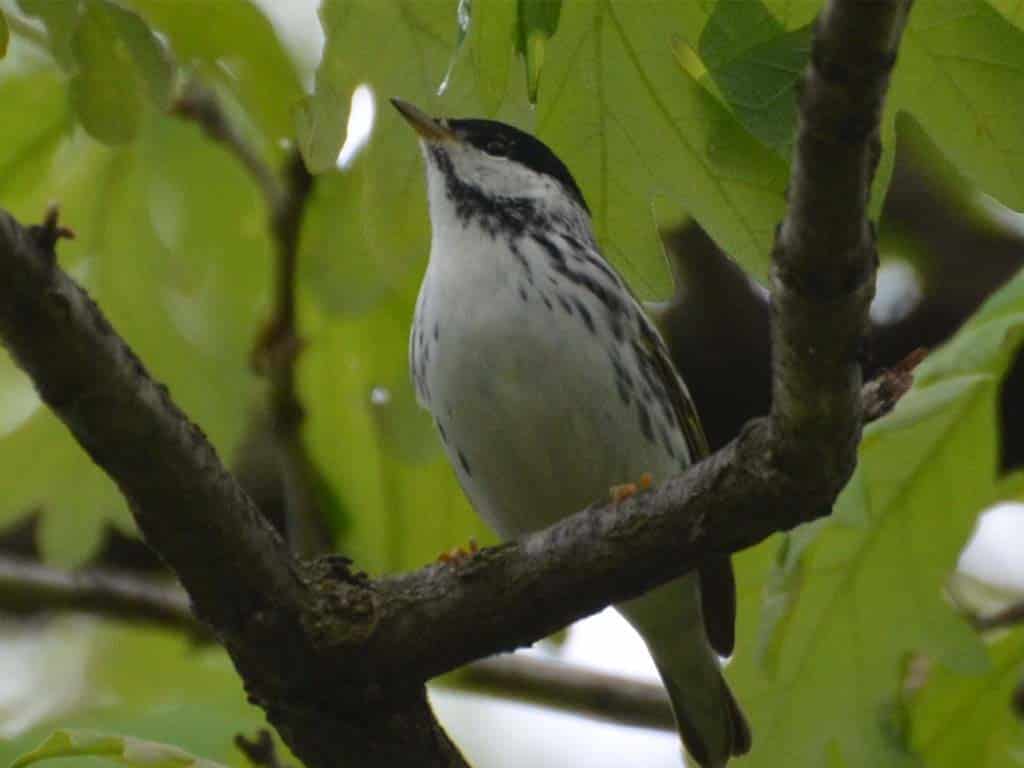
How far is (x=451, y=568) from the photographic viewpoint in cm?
262

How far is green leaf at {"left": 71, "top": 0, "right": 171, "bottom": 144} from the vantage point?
2652mm

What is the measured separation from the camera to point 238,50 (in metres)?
3.76

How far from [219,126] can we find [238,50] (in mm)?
834

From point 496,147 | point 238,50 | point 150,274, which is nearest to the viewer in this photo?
point 238,50

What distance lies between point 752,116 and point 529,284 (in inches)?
57.8

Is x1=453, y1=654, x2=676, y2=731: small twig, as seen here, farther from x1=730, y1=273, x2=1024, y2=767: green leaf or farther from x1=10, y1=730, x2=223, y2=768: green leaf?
x1=10, y1=730, x2=223, y2=768: green leaf

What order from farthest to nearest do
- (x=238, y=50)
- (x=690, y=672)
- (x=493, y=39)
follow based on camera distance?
(x=690, y=672)
(x=238, y=50)
(x=493, y=39)

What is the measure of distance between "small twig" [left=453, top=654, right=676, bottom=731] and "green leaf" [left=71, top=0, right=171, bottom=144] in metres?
2.11

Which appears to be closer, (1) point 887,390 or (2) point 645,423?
(1) point 887,390

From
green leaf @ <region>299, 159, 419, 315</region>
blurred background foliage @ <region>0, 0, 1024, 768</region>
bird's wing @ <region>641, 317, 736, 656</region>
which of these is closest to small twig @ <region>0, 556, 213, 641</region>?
blurred background foliage @ <region>0, 0, 1024, 768</region>

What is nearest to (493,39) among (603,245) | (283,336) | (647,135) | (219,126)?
(647,135)

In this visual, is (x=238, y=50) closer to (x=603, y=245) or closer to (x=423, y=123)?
(x=423, y=123)

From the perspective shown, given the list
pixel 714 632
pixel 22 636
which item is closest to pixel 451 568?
pixel 714 632

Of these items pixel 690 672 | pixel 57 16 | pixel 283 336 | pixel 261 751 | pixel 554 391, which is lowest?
pixel 261 751
